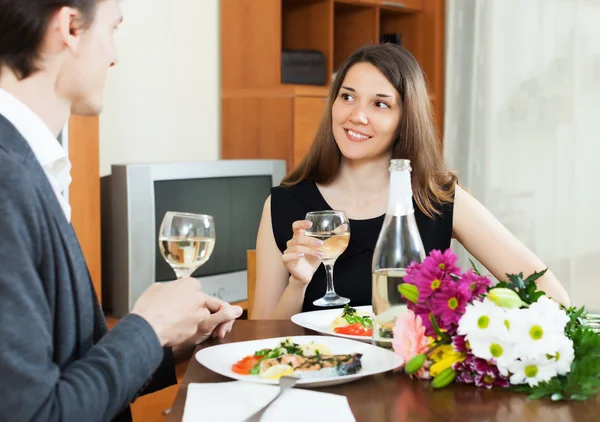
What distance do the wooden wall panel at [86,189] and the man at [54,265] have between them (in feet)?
5.69

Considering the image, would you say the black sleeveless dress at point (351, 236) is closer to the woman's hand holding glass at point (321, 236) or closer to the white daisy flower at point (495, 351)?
the woman's hand holding glass at point (321, 236)

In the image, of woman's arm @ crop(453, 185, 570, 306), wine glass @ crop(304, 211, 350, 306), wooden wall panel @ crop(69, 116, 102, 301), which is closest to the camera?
wine glass @ crop(304, 211, 350, 306)

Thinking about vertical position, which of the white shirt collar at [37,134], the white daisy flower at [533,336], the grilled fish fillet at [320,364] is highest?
the white shirt collar at [37,134]

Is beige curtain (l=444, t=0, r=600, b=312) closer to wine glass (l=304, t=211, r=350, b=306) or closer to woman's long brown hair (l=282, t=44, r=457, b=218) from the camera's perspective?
woman's long brown hair (l=282, t=44, r=457, b=218)

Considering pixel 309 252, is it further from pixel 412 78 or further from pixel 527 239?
pixel 527 239

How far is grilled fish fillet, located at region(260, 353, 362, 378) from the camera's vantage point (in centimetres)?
112

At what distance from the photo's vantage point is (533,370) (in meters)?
1.10

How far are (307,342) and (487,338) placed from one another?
34 centimetres

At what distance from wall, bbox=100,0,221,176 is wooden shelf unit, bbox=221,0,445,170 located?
0.07 meters

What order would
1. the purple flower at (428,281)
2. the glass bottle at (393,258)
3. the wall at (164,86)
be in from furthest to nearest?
the wall at (164,86)
the glass bottle at (393,258)
the purple flower at (428,281)

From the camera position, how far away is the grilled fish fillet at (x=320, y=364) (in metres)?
1.12

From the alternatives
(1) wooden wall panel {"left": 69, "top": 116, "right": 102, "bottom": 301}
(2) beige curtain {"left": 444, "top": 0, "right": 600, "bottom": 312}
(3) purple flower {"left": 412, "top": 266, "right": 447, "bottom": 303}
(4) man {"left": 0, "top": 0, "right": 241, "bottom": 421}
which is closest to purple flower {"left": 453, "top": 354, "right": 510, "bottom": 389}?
(3) purple flower {"left": 412, "top": 266, "right": 447, "bottom": 303}

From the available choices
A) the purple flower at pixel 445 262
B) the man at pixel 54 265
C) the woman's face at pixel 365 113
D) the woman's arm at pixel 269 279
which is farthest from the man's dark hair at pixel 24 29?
the woman's face at pixel 365 113

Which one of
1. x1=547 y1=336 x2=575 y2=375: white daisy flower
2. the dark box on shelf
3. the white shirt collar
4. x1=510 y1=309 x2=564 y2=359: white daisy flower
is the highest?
the dark box on shelf
